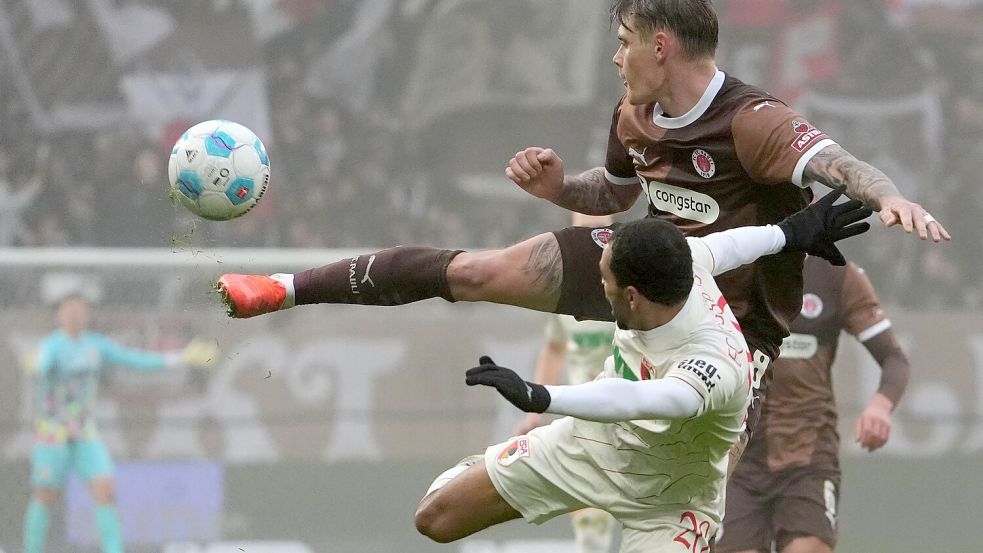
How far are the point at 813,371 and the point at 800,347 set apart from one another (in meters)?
0.12

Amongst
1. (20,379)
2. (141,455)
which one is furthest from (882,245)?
(20,379)

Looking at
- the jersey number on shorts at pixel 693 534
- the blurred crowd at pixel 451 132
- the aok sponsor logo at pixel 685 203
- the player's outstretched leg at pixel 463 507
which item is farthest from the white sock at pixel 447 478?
the blurred crowd at pixel 451 132

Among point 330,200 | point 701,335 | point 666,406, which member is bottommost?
point 666,406

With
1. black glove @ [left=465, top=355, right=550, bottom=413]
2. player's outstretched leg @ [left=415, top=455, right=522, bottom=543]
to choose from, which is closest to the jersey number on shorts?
player's outstretched leg @ [left=415, top=455, right=522, bottom=543]

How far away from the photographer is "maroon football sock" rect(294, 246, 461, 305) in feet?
14.1

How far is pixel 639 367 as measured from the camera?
12.9 feet

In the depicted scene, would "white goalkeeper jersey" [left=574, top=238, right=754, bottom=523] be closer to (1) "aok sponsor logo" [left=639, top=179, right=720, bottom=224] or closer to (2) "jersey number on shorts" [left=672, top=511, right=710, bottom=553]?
(2) "jersey number on shorts" [left=672, top=511, right=710, bottom=553]

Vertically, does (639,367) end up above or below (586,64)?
below

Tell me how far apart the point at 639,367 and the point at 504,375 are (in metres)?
0.75

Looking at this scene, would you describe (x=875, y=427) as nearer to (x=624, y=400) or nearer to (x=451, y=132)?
(x=624, y=400)

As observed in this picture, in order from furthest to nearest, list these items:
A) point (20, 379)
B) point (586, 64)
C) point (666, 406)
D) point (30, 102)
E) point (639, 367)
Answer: point (586, 64) → point (30, 102) → point (20, 379) → point (639, 367) → point (666, 406)

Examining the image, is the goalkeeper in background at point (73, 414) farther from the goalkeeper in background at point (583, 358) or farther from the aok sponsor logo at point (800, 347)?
the aok sponsor logo at point (800, 347)

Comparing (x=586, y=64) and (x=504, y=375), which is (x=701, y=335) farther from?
(x=586, y=64)

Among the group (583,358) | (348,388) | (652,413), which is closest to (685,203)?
(652,413)
